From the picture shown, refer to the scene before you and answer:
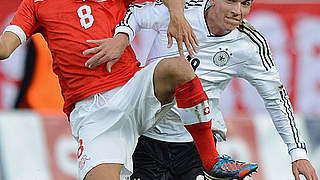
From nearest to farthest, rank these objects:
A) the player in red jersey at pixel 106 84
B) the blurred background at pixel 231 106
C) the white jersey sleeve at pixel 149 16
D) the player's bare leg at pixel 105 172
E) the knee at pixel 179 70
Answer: the knee at pixel 179 70 → the player in red jersey at pixel 106 84 → the player's bare leg at pixel 105 172 → the white jersey sleeve at pixel 149 16 → the blurred background at pixel 231 106

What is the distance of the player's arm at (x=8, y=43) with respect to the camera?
14.1 feet

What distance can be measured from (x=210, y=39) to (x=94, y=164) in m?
1.03

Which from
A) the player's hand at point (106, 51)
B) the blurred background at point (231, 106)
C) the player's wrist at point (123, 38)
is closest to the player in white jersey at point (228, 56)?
the player's wrist at point (123, 38)

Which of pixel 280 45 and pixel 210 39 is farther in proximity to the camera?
pixel 280 45

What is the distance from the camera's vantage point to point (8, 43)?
438cm

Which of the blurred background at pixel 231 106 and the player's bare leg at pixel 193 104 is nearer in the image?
the player's bare leg at pixel 193 104

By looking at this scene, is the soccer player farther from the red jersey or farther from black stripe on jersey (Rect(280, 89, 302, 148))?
the red jersey

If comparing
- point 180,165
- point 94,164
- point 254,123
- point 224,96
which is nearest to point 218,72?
point 180,165

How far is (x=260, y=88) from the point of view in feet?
15.3

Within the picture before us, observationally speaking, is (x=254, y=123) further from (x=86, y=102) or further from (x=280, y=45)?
(x=86, y=102)

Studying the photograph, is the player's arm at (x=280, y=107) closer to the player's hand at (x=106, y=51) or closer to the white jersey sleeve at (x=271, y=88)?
the white jersey sleeve at (x=271, y=88)

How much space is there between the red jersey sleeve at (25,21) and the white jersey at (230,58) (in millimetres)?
537

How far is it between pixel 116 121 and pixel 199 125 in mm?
466

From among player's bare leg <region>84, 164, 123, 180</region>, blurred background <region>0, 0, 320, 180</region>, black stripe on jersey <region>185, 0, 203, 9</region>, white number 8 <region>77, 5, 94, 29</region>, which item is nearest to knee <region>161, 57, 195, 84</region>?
player's bare leg <region>84, 164, 123, 180</region>
